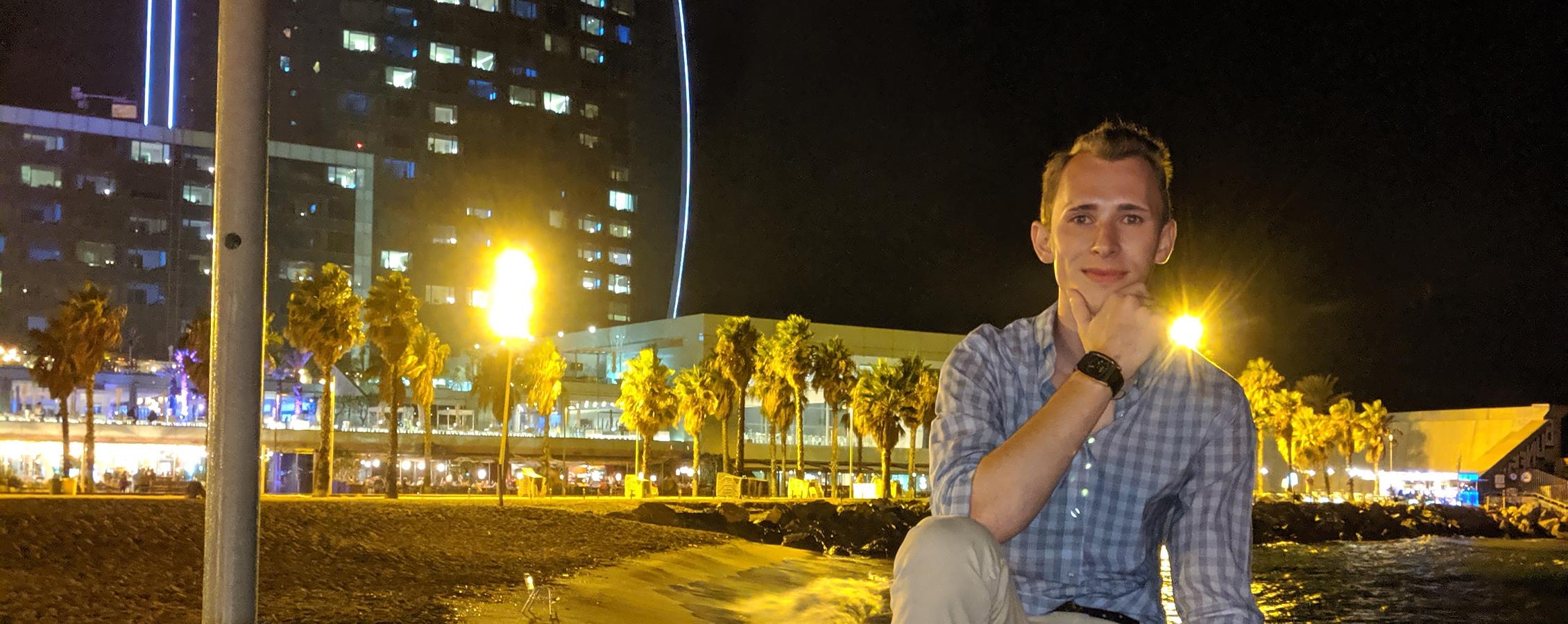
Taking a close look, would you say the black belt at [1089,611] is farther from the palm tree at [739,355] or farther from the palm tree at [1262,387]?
the palm tree at [1262,387]

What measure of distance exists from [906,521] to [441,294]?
78.6 metres

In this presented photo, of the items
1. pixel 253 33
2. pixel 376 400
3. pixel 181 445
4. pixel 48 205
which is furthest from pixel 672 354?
pixel 253 33

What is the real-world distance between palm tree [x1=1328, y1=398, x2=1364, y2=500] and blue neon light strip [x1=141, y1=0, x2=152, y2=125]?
321 ft

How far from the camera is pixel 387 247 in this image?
111 m

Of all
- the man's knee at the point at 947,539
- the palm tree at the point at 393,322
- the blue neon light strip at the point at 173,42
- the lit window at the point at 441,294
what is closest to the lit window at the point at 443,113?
the lit window at the point at 441,294

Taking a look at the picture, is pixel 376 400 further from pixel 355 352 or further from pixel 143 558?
pixel 143 558

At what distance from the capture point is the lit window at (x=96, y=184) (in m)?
89.7

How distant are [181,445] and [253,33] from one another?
66031 millimetres

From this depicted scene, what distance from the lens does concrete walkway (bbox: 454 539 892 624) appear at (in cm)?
1961

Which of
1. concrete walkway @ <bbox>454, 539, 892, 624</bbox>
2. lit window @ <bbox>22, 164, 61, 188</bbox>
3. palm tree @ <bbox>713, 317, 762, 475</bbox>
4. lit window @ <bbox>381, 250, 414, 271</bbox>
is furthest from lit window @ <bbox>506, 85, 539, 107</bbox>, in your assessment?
concrete walkway @ <bbox>454, 539, 892, 624</bbox>

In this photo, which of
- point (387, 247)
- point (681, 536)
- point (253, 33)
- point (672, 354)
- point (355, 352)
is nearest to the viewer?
point (253, 33)

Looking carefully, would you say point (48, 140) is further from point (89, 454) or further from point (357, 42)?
point (89, 454)

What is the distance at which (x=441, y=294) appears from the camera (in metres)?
117

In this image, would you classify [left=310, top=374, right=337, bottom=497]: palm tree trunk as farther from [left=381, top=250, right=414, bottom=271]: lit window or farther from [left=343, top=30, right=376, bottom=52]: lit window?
[left=343, top=30, right=376, bottom=52]: lit window
